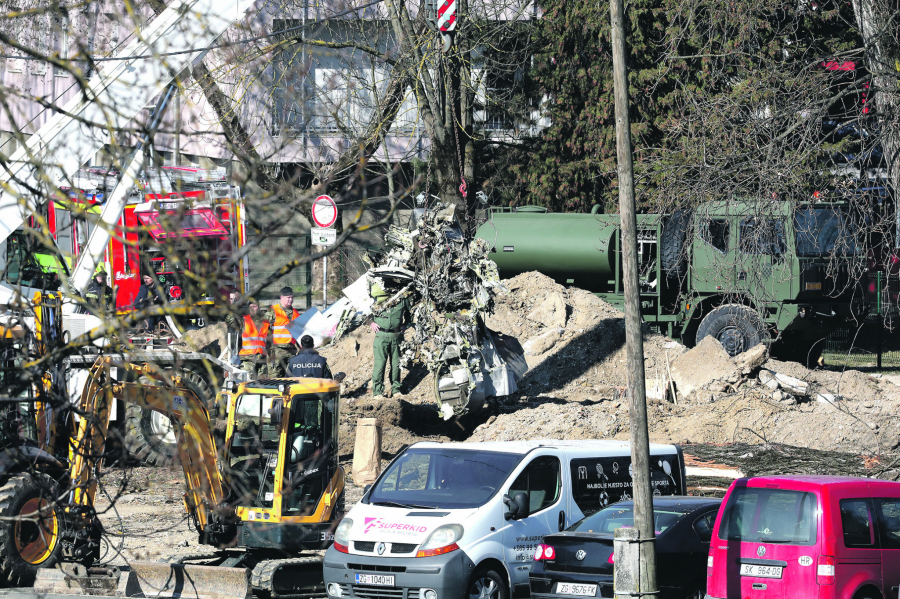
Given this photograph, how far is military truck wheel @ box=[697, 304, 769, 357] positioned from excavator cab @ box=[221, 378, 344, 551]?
39.3ft

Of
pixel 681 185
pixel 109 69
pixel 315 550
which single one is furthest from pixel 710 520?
pixel 109 69

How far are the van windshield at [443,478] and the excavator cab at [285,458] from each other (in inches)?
33.3

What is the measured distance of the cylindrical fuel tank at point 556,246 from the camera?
23000 millimetres

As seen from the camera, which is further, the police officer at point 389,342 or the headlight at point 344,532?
the police officer at point 389,342

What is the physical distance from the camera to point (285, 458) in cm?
1031

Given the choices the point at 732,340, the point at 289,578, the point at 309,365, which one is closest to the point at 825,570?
the point at 289,578

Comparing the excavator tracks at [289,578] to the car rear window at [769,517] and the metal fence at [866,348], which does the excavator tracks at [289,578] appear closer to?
the car rear window at [769,517]

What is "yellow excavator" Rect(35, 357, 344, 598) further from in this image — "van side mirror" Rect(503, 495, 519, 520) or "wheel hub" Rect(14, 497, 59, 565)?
"van side mirror" Rect(503, 495, 519, 520)

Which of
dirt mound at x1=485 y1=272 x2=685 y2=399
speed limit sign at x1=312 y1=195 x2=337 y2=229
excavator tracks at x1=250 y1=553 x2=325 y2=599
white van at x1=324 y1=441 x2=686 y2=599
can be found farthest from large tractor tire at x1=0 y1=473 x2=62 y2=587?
dirt mound at x1=485 y1=272 x2=685 y2=399

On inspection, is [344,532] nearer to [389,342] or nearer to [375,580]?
[375,580]

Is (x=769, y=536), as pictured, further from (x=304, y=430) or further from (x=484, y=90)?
(x=484, y=90)

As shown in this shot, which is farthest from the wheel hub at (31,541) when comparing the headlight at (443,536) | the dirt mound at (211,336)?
the dirt mound at (211,336)

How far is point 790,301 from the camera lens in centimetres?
2025

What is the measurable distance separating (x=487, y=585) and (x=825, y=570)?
2.94 meters
